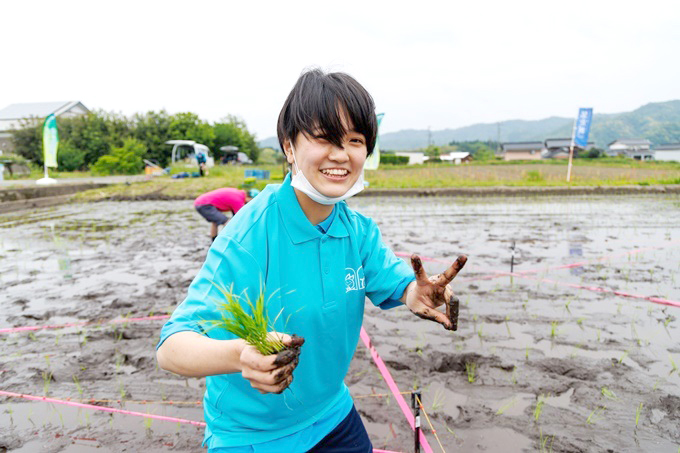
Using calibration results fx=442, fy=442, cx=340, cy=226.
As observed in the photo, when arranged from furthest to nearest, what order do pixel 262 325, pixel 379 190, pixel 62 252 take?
pixel 379 190 → pixel 62 252 → pixel 262 325

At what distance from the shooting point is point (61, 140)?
1361 inches

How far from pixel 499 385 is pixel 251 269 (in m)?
2.37

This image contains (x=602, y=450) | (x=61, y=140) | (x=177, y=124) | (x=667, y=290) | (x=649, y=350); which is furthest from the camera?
(x=177, y=124)

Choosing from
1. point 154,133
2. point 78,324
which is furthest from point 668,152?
point 78,324

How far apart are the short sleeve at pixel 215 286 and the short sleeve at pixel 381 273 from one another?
51cm

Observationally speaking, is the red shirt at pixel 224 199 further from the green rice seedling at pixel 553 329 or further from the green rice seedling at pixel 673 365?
the green rice seedling at pixel 673 365

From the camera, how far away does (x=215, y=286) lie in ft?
4.02

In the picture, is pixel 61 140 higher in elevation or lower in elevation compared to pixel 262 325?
higher

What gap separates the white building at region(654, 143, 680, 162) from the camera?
5984 centimetres

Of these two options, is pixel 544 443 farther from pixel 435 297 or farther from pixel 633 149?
pixel 633 149

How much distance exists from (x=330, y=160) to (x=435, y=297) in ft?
1.88

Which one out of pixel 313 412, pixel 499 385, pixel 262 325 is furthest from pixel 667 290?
pixel 262 325

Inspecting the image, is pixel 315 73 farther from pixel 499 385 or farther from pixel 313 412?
pixel 499 385

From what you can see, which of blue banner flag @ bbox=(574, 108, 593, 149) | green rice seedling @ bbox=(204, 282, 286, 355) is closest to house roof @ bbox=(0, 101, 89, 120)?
blue banner flag @ bbox=(574, 108, 593, 149)
